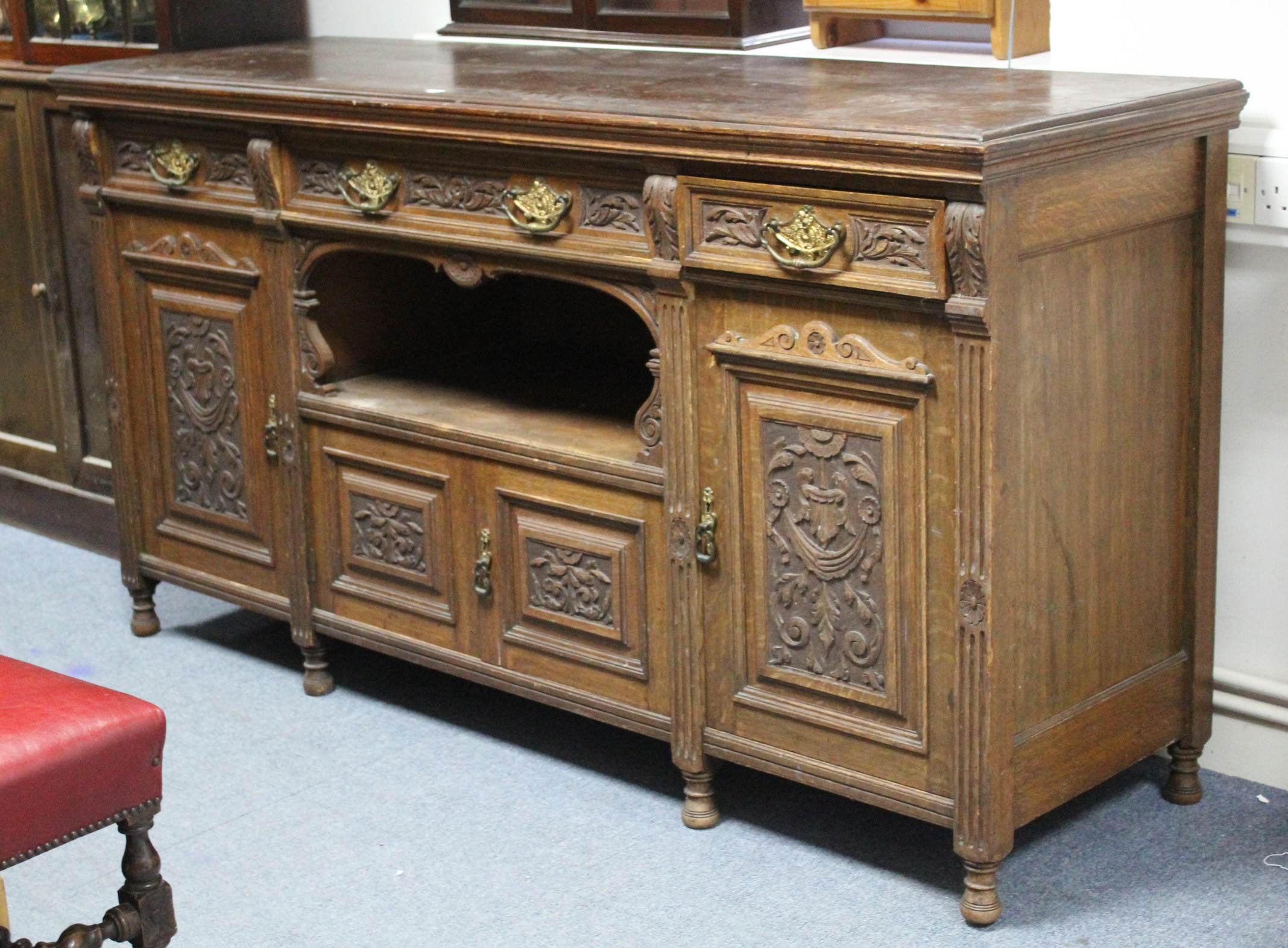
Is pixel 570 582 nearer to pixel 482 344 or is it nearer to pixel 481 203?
pixel 481 203

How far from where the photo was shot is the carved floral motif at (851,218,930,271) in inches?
91.8

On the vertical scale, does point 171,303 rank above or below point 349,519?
above

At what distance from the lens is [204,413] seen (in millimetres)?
3535

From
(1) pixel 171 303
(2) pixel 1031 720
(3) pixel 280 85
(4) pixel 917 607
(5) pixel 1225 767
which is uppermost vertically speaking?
(3) pixel 280 85

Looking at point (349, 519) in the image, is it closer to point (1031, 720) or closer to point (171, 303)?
point (171, 303)

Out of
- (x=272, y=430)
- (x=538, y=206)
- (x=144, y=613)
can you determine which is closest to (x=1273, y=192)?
(x=538, y=206)

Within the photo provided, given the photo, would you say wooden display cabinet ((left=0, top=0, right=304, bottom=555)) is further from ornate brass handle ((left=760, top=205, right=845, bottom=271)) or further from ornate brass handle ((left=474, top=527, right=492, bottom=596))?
ornate brass handle ((left=760, top=205, right=845, bottom=271))

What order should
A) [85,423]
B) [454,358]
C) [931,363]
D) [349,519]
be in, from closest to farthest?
[931,363] → [349,519] → [454,358] → [85,423]

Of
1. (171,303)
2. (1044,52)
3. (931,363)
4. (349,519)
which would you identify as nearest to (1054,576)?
(931,363)

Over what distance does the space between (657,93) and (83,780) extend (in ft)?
4.66

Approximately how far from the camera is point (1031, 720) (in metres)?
2.54

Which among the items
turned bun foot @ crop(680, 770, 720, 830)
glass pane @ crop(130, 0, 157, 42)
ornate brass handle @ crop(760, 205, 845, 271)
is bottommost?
turned bun foot @ crop(680, 770, 720, 830)

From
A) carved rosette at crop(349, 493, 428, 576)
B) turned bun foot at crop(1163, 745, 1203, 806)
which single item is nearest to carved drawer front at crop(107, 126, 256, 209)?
carved rosette at crop(349, 493, 428, 576)

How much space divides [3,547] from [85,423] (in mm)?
432
